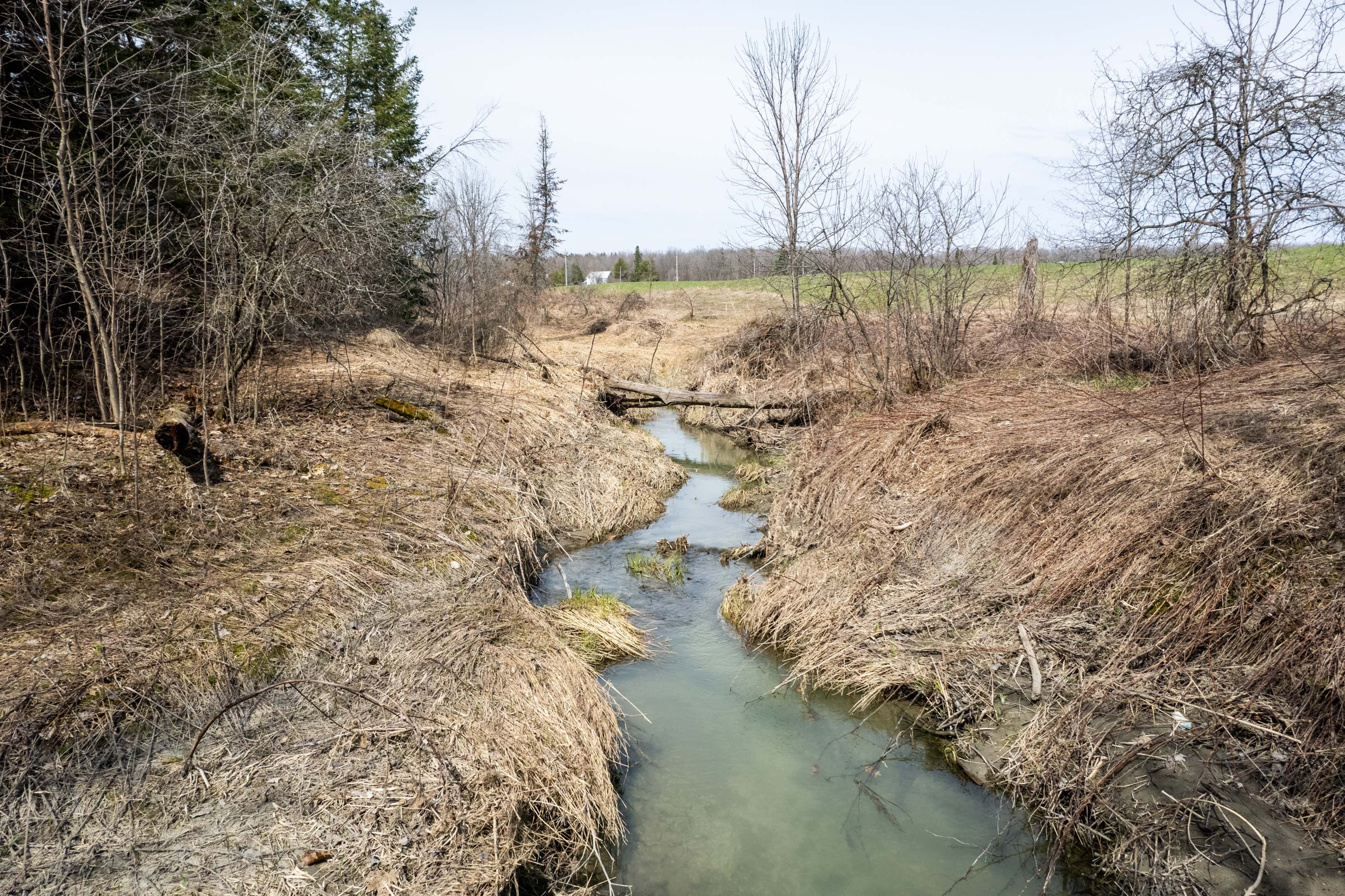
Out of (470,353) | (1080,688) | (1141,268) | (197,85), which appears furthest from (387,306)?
(1080,688)

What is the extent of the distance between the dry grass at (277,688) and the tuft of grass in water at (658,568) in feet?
4.34

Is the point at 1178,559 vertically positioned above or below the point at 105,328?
below

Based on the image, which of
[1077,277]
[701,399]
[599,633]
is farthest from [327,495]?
[1077,277]

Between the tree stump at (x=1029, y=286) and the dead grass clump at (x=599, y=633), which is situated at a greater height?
the tree stump at (x=1029, y=286)

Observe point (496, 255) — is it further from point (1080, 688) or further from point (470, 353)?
point (1080, 688)

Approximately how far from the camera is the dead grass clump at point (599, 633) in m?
6.64

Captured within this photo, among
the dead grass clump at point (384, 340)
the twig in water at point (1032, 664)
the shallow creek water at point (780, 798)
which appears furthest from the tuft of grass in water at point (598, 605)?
the dead grass clump at point (384, 340)

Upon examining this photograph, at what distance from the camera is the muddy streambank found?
4.01 meters

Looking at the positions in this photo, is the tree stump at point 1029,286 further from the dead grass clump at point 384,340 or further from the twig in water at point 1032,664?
the dead grass clump at point 384,340

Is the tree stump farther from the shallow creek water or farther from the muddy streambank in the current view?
the shallow creek water

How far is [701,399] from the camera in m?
14.8

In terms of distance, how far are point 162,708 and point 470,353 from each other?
12.8 m

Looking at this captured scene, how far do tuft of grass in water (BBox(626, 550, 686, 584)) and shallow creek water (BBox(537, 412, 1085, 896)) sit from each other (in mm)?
1161

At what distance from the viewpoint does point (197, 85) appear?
303 inches
